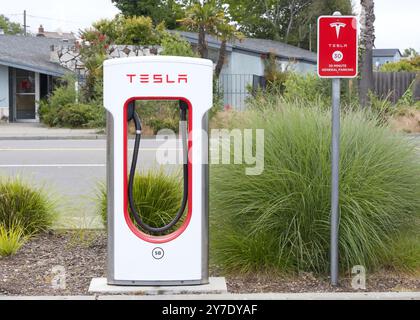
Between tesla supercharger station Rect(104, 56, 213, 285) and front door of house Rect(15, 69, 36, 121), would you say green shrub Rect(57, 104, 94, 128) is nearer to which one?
front door of house Rect(15, 69, 36, 121)

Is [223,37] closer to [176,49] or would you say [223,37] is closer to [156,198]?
[176,49]

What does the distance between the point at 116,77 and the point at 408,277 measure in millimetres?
2785

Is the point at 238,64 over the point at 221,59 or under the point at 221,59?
over

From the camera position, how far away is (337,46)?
5.43 meters

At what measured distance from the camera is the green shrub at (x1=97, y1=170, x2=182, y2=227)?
20.8 ft

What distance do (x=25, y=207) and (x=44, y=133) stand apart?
16.2 m

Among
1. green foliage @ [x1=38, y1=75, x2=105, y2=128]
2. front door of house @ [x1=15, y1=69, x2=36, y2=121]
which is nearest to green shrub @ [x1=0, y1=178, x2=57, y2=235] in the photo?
green foliage @ [x1=38, y1=75, x2=105, y2=128]

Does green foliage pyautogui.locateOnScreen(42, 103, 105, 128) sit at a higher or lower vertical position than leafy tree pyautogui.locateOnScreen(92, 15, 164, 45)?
lower

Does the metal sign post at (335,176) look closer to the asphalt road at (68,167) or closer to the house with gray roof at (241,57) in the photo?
the asphalt road at (68,167)

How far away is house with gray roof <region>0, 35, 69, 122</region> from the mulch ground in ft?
69.8

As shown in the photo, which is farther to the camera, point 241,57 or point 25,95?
point 241,57

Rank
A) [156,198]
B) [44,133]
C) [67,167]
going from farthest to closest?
[44,133], [67,167], [156,198]

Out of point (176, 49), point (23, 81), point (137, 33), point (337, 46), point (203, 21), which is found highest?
point (203, 21)

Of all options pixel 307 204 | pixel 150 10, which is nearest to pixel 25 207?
pixel 307 204
